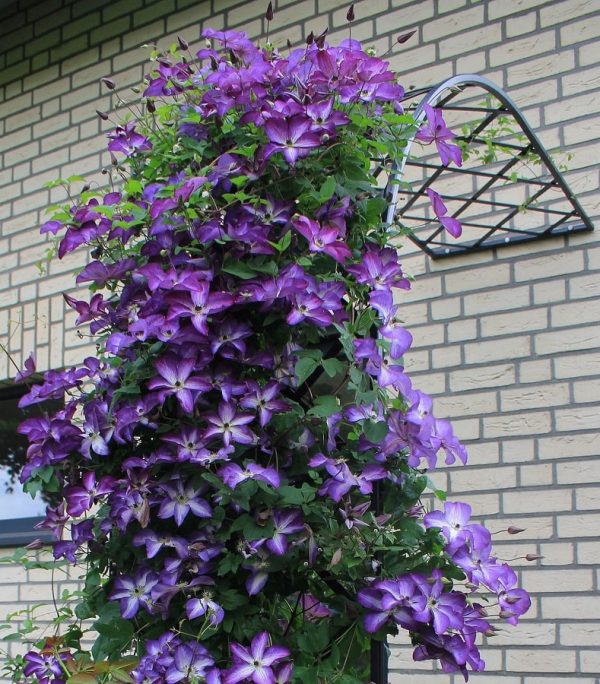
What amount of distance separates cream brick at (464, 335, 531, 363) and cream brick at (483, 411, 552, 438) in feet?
0.59

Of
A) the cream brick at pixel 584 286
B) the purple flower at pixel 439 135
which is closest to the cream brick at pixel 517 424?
the cream brick at pixel 584 286

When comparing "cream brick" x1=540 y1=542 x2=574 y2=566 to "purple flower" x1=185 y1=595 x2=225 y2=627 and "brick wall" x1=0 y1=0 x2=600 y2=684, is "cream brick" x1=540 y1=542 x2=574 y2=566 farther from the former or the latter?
"purple flower" x1=185 y1=595 x2=225 y2=627

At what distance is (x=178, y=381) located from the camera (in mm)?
1719

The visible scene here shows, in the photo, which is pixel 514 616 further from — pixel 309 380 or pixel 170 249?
pixel 170 249

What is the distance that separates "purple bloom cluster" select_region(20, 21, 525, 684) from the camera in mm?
1697

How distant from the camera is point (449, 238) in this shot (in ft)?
10.9

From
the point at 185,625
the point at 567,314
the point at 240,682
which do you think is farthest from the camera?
the point at 567,314

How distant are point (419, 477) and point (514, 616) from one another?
0.29m

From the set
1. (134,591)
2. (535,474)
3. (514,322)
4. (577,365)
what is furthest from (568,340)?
(134,591)

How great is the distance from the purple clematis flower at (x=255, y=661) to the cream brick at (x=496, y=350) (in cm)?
162

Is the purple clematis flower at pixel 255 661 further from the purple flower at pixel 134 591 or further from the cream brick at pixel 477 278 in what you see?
the cream brick at pixel 477 278

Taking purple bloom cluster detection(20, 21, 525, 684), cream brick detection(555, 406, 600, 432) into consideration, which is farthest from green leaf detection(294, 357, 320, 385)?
cream brick detection(555, 406, 600, 432)

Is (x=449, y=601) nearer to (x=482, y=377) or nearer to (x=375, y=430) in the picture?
(x=375, y=430)

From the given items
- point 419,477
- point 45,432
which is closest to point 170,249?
point 45,432
